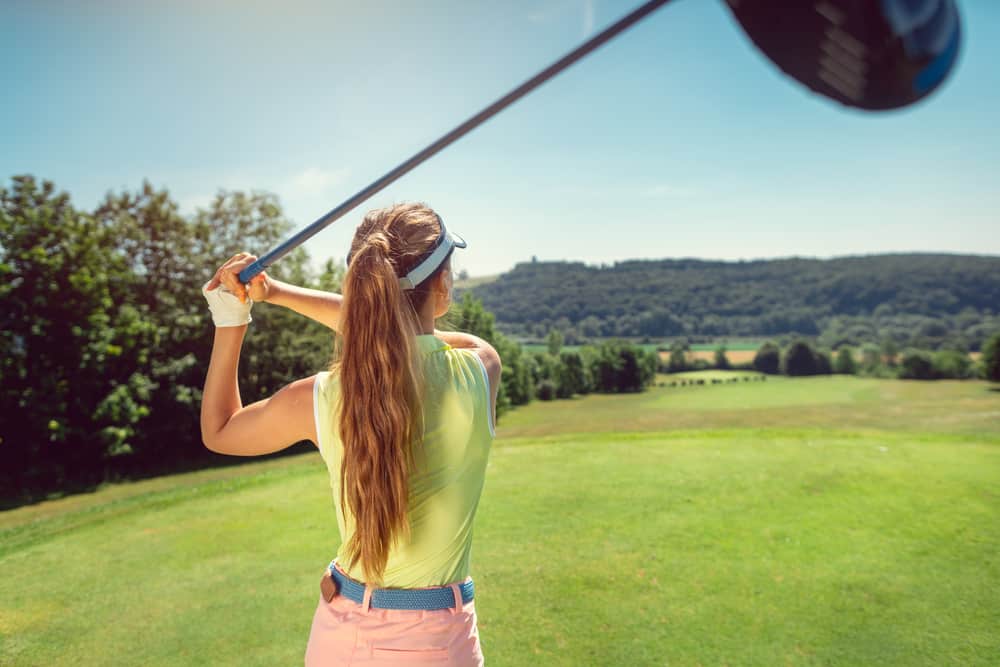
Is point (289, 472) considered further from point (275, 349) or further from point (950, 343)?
point (950, 343)

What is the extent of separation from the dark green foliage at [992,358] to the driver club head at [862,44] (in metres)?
28.5

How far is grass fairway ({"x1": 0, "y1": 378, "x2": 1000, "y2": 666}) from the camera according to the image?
3.37m

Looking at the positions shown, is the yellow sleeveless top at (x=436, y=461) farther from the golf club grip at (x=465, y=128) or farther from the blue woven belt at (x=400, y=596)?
the golf club grip at (x=465, y=128)

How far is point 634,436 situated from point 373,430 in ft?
27.1

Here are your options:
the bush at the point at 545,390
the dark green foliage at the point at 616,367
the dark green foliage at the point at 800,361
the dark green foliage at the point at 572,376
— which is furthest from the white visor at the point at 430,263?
the dark green foliage at the point at 800,361

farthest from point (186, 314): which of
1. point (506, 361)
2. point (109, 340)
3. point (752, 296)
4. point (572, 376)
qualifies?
point (752, 296)

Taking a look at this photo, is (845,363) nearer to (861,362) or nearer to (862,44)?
(861,362)

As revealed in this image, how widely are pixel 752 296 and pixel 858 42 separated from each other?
68102 millimetres

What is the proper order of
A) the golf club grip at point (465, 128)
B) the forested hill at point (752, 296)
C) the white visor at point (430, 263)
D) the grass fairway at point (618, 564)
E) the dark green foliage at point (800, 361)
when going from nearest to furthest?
the golf club grip at point (465, 128), the white visor at point (430, 263), the grass fairway at point (618, 564), the dark green foliage at point (800, 361), the forested hill at point (752, 296)

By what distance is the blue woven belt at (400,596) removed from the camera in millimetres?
1336

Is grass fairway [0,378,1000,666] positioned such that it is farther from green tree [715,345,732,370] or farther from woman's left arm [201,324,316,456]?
green tree [715,345,732,370]

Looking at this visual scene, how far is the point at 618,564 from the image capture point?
4.29 m

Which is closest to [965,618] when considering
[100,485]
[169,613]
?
[169,613]

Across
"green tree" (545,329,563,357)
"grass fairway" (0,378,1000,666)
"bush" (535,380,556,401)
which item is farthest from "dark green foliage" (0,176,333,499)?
"green tree" (545,329,563,357)
